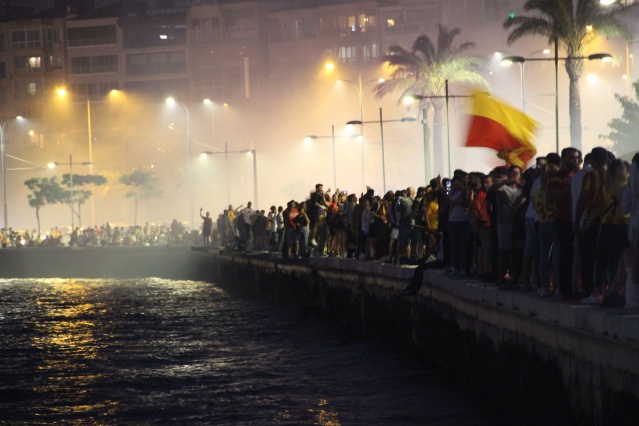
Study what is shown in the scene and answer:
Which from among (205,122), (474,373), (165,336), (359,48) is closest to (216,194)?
(205,122)

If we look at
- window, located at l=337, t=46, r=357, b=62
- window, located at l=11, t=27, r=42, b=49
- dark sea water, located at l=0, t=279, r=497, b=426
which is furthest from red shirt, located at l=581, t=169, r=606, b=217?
window, located at l=11, t=27, r=42, b=49

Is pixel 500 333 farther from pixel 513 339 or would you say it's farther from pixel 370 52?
pixel 370 52

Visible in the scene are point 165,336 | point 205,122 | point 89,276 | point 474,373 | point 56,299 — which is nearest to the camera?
point 474,373

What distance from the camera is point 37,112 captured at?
131m

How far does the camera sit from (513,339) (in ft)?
45.6

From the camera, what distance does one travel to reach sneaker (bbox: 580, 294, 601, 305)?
12203mm

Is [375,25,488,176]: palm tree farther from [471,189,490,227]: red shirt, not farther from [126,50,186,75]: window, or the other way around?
[126,50,186,75]: window

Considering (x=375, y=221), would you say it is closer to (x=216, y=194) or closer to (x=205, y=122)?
(x=216, y=194)

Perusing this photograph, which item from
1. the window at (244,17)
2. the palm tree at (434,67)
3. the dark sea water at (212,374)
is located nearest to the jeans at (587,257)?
the dark sea water at (212,374)

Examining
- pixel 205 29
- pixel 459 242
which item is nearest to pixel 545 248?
pixel 459 242

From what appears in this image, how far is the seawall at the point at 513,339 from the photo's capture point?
10469mm

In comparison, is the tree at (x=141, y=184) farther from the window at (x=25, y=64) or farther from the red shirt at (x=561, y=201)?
the red shirt at (x=561, y=201)

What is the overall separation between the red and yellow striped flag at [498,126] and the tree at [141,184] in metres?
90.5

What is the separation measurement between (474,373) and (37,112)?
395 feet
